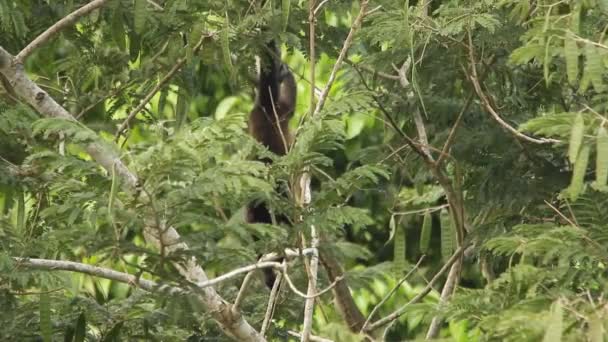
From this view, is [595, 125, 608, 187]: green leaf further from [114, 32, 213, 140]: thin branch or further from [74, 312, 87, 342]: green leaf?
[114, 32, 213, 140]: thin branch

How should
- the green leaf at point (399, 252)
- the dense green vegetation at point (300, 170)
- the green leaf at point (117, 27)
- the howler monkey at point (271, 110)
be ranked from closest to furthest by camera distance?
the dense green vegetation at point (300, 170) → the green leaf at point (399, 252) → the green leaf at point (117, 27) → the howler monkey at point (271, 110)

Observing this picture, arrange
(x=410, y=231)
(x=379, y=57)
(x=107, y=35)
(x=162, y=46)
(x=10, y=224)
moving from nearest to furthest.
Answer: (x=10, y=224) → (x=379, y=57) → (x=162, y=46) → (x=107, y=35) → (x=410, y=231)

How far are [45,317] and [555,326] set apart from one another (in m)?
1.44

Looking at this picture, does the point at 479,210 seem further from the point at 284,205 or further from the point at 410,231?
the point at 410,231

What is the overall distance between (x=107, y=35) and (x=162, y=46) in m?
0.44

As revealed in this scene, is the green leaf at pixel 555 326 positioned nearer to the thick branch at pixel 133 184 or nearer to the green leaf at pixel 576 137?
the green leaf at pixel 576 137

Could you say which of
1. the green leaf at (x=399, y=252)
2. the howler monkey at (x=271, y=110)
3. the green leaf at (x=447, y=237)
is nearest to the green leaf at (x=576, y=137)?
the green leaf at (x=399, y=252)

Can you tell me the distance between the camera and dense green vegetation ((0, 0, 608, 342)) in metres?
2.31

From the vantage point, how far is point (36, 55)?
13.3 ft

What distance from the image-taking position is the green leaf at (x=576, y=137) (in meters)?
1.93

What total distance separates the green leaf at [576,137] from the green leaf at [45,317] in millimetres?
1404

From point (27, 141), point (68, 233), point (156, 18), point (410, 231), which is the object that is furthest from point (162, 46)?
point (410, 231)


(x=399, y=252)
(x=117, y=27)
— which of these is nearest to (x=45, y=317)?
(x=117, y=27)

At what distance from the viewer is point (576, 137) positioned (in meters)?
1.94
